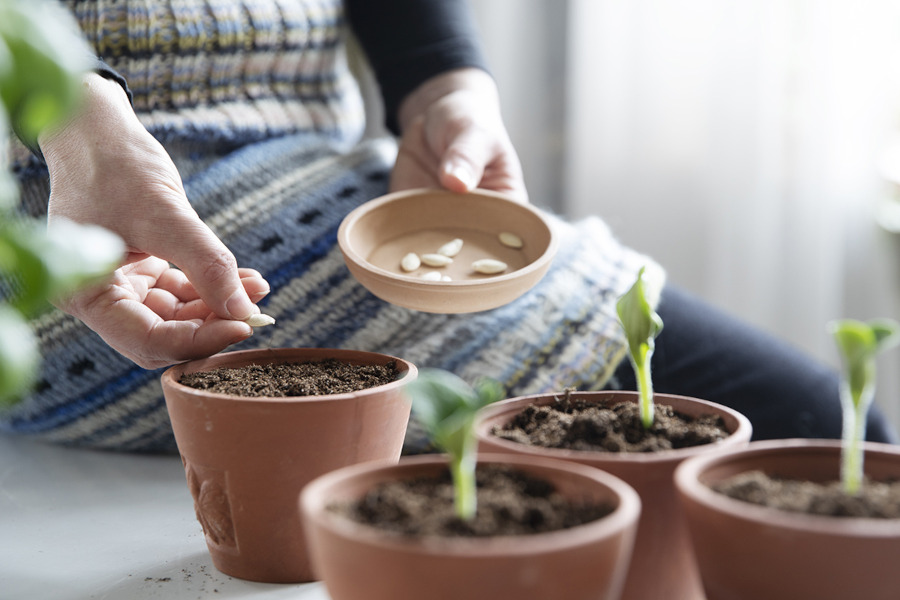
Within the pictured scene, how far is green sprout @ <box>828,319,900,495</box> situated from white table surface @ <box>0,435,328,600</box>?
30 cm

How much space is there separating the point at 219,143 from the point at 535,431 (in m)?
0.51

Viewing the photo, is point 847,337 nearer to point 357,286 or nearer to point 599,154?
point 357,286

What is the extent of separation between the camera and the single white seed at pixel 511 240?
0.75 metres

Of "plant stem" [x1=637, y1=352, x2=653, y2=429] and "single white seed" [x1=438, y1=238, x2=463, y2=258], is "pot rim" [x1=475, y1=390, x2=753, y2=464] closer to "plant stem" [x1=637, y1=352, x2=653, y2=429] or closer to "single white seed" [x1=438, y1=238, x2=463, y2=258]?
"plant stem" [x1=637, y1=352, x2=653, y2=429]

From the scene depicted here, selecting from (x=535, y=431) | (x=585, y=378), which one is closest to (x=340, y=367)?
(x=535, y=431)

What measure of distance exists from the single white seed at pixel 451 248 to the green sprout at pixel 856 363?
0.41 meters

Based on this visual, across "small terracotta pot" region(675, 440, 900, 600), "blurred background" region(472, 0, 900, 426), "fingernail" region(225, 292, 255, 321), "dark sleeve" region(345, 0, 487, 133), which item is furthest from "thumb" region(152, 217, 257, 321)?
"blurred background" region(472, 0, 900, 426)

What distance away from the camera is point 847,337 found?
34cm

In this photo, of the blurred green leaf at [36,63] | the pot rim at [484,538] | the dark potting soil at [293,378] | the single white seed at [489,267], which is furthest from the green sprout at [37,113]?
the single white seed at [489,267]

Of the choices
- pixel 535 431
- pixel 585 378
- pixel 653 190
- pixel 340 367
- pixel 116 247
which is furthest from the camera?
pixel 653 190

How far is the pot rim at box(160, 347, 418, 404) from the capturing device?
463mm

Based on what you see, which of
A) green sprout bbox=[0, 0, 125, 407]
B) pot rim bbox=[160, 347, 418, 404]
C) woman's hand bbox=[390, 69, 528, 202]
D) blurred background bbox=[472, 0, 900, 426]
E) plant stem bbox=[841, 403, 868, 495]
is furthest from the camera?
blurred background bbox=[472, 0, 900, 426]

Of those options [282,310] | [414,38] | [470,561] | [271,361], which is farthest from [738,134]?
[470,561]

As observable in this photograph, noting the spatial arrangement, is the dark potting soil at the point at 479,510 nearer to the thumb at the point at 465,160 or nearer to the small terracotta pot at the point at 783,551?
the small terracotta pot at the point at 783,551
